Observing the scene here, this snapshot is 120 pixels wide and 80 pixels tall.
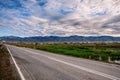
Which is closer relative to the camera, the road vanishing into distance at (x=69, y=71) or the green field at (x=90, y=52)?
the road vanishing into distance at (x=69, y=71)

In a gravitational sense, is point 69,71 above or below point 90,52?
above

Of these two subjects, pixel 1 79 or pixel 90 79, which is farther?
pixel 1 79

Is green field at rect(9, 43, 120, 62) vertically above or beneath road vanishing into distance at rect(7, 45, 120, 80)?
beneath

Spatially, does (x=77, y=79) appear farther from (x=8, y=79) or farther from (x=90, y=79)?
(x=8, y=79)

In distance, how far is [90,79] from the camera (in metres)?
10.7

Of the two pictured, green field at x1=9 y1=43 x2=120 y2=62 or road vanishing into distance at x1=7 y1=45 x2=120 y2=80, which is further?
green field at x1=9 y1=43 x2=120 y2=62

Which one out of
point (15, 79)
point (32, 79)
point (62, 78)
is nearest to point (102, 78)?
point (62, 78)

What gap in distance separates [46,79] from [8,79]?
227 centimetres

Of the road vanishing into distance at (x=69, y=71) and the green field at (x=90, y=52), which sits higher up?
the road vanishing into distance at (x=69, y=71)

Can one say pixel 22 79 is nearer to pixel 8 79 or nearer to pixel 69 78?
pixel 8 79

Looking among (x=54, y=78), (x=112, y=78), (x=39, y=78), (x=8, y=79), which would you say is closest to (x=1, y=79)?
(x=8, y=79)

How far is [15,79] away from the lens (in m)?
11.3

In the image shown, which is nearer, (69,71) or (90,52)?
(69,71)

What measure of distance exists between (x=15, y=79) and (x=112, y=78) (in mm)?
5506
